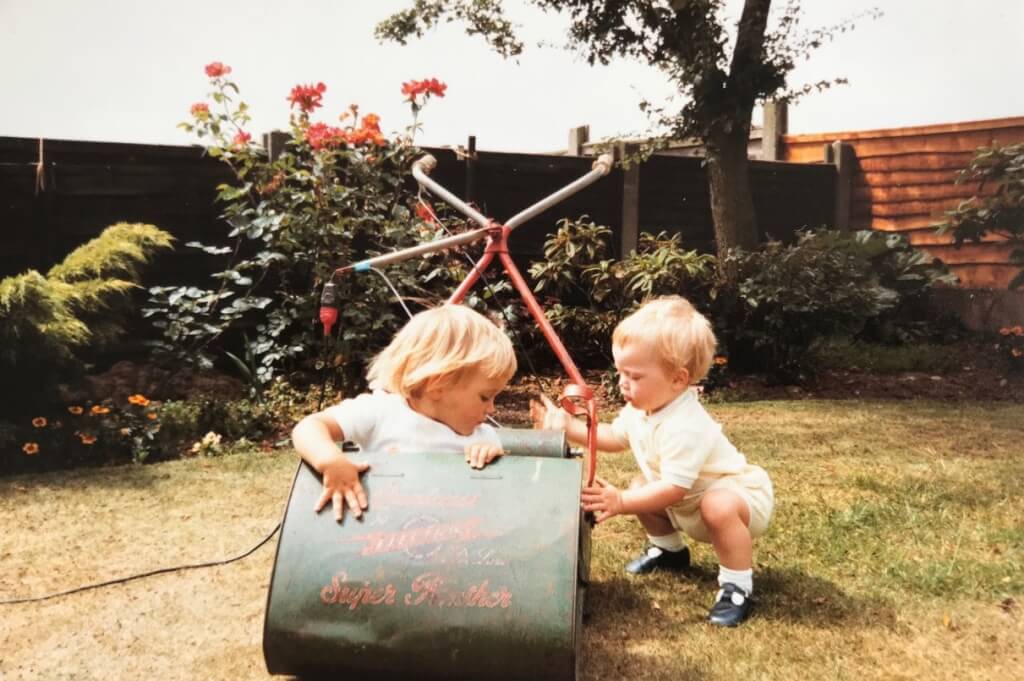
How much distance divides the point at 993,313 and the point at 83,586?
20.7ft

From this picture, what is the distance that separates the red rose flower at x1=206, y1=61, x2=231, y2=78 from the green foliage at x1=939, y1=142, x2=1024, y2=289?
4.52 metres

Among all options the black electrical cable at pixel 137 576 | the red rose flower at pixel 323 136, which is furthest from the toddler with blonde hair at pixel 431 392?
the red rose flower at pixel 323 136

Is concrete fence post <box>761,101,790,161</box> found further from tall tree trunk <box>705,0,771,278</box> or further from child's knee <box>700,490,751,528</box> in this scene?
child's knee <box>700,490,751,528</box>

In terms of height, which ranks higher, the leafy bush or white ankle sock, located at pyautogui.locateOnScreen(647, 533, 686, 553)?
the leafy bush

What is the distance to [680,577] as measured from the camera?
2.45m

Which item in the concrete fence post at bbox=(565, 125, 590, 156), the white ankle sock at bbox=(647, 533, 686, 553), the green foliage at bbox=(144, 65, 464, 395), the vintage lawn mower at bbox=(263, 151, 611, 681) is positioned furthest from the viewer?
the concrete fence post at bbox=(565, 125, 590, 156)

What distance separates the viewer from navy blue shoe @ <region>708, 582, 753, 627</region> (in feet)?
6.99

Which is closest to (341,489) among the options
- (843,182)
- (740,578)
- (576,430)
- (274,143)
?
(576,430)

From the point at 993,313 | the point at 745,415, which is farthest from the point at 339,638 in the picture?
the point at 993,313

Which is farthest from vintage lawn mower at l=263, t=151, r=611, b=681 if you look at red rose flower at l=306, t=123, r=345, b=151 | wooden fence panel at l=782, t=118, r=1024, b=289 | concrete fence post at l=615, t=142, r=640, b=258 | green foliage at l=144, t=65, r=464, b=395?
wooden fence panel at l=782, t=118, r=1024, b=289

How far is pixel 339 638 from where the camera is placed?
65.8 inches

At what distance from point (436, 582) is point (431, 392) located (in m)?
0.42

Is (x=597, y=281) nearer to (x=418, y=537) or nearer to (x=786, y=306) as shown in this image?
(x=786, y=306)

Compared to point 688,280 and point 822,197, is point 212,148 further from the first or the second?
point 822,197
